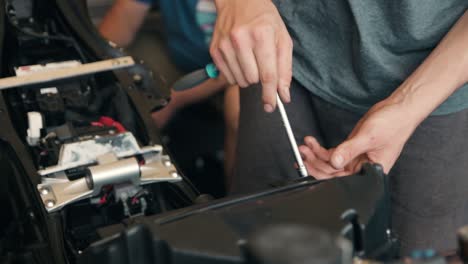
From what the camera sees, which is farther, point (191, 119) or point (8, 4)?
point (191, 119)

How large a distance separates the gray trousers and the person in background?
0.68 m

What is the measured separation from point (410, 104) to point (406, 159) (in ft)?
0.52

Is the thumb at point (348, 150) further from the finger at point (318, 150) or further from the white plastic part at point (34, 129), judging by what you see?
the white plastic part at point (34, 129)

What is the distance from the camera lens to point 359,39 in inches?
42.4

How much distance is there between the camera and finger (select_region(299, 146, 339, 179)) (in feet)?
3.49

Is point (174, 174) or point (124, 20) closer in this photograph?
point (174, 174)

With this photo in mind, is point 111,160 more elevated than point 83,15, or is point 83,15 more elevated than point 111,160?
point 83,15

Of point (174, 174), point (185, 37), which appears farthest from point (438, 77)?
point (185, 37)

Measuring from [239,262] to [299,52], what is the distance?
1.88ft

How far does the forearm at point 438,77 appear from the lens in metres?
1.00

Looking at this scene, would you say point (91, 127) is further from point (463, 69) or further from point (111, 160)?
point (463, 69)

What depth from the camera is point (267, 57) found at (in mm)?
947

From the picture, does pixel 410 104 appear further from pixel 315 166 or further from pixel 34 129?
pixel 34 129

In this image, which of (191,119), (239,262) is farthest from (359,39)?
(191,119)
